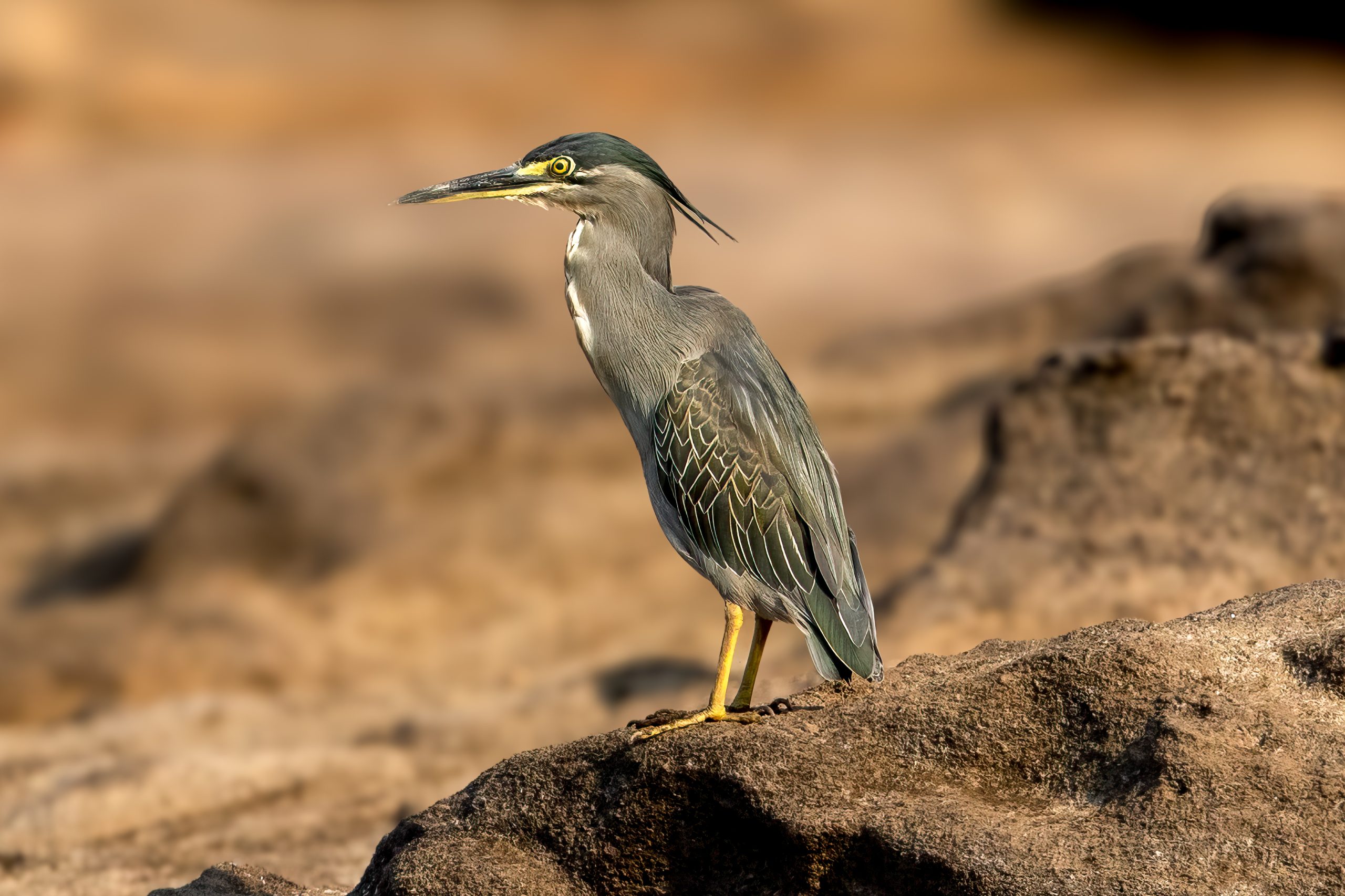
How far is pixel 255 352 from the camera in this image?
19.5 meters

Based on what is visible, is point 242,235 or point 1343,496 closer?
point 1343,496

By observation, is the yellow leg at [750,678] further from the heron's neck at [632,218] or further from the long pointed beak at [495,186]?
the long pointed beak at [495,186]

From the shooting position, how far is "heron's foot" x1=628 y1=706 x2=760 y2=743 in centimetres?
347

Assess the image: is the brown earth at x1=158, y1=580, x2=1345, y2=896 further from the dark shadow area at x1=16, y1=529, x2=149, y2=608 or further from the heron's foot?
the dark shadow area at x1=16, y1=529, x2=149, y2=608

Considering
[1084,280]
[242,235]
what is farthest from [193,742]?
[242,235]

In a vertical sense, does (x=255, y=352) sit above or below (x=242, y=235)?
below

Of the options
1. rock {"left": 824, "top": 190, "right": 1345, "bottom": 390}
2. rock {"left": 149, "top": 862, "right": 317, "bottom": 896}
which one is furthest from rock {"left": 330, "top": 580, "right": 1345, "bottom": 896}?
rock {"left": 824, "top": 190, "right": 1345, "bottom": 390}

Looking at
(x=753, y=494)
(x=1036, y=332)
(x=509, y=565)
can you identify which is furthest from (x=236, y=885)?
(x=1036, y=332)

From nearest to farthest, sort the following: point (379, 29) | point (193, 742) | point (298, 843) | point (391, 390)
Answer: point (298, 843), point (193, 742), point (391, 390), point (379, 29)

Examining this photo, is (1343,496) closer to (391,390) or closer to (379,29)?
(391,390)

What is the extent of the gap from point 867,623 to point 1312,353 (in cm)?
413

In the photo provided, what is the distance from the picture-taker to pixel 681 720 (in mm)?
3541

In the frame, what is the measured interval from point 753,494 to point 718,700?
615 mm

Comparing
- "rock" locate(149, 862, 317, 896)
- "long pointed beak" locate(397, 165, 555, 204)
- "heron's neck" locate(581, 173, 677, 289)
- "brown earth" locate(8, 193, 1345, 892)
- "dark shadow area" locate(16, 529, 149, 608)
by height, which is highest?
"long pointed beak" locate(397, 165, 555, 204)
